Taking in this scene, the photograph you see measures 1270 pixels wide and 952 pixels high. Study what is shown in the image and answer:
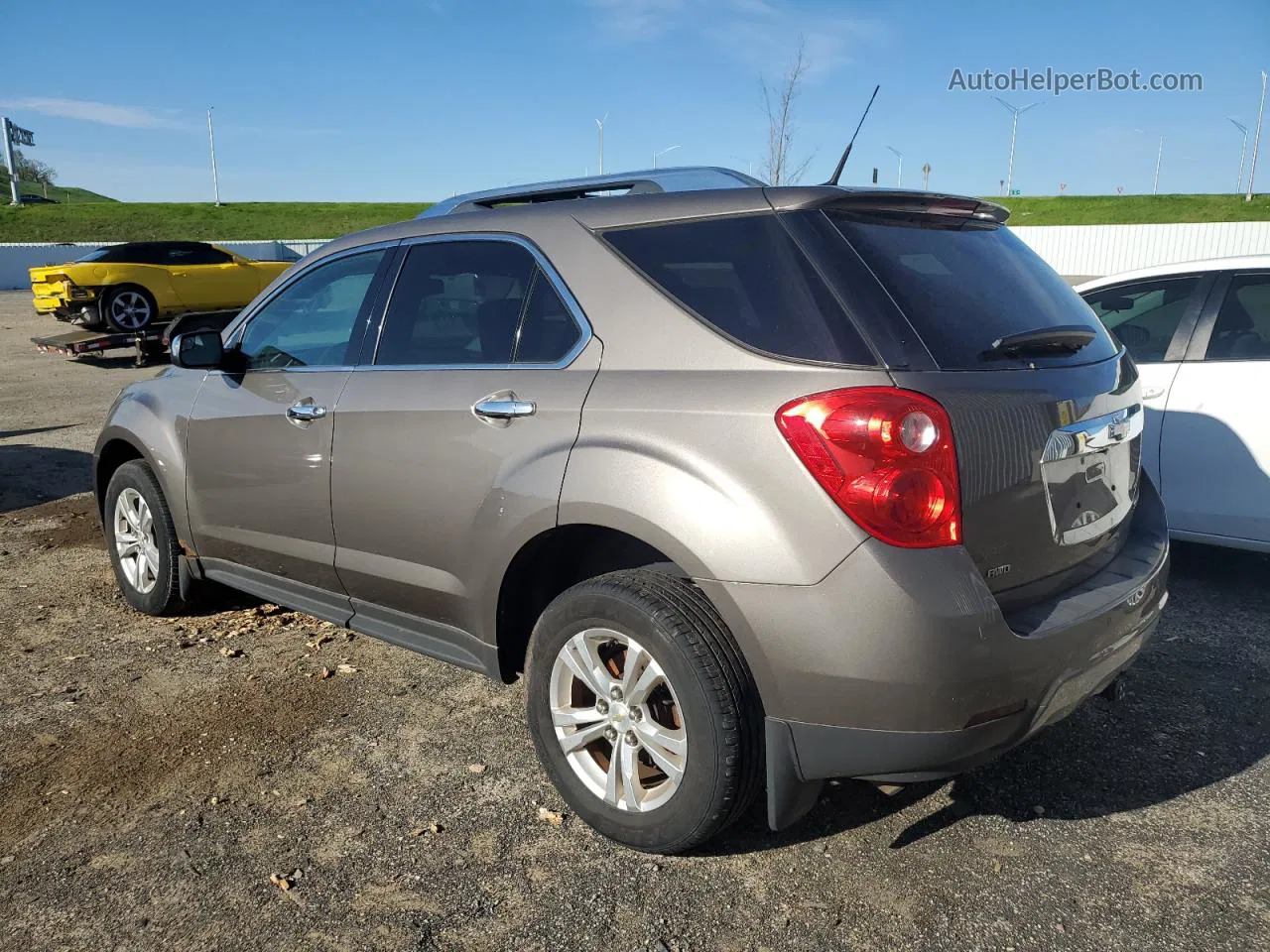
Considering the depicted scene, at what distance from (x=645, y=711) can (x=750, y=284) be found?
1183mm

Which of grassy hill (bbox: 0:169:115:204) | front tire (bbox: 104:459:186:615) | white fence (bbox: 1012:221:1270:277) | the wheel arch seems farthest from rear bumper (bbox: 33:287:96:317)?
grassy hill (bbox: 0:169:115:204)

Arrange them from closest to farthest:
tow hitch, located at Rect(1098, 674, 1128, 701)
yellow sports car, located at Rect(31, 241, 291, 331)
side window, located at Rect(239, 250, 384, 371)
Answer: tow hitch, located at Rect(1098, 674, 1128, 701)
side window, located at Rect(239, 250, 384, 371)
yellow sports car, located at Rect(31, 241, 291, 331)

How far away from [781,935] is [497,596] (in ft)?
4.07

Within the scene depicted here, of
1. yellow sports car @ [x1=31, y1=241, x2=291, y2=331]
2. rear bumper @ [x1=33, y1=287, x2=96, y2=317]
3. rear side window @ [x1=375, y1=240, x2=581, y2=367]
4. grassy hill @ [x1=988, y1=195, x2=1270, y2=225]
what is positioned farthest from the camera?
grassy hill @ [x1=988, y1=195, x2=1270, y2=225]

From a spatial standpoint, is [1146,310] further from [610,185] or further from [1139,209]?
[1139,209]

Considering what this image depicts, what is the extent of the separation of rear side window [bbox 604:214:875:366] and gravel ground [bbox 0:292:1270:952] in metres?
1.42

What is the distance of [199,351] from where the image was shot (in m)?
4.01

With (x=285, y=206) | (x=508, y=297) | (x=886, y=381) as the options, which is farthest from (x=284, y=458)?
(x=285, y=206)

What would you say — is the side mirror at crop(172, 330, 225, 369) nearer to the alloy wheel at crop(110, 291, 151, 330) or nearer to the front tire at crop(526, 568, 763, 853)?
the front tire at crop(526, 568, 763, 853)

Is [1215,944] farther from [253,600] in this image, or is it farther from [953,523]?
[253,600]

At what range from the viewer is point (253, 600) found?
5.02 m

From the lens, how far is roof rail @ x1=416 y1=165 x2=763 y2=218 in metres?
3.08

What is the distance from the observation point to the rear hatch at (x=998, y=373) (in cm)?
242

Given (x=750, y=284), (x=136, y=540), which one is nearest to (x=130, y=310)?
(x=136, y=540)
